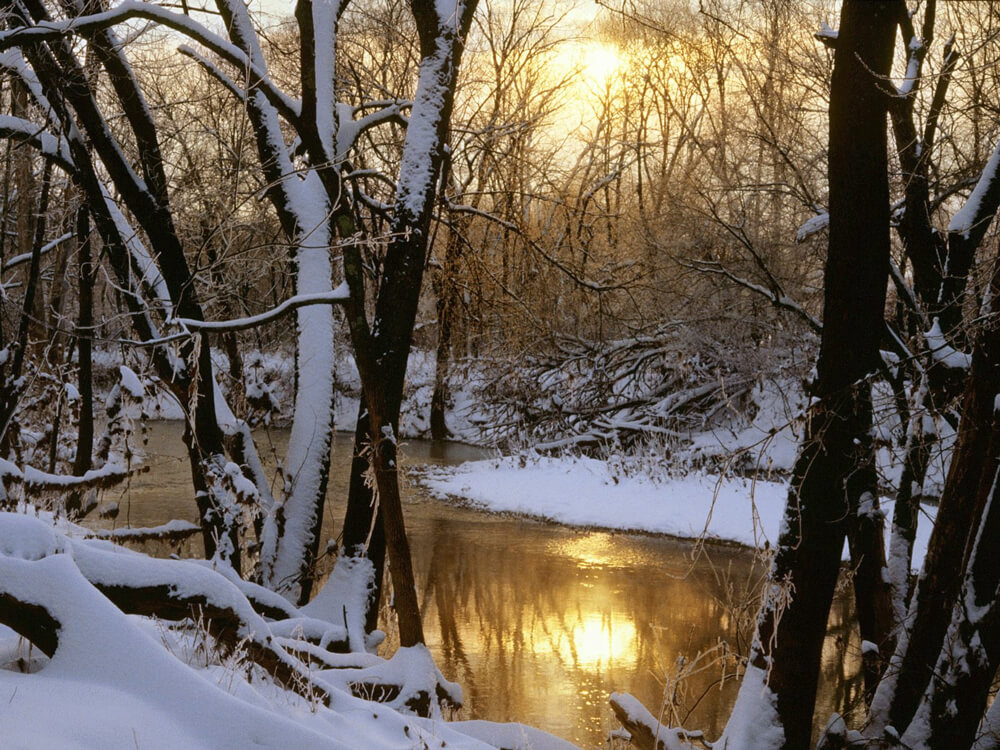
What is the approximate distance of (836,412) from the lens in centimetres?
456

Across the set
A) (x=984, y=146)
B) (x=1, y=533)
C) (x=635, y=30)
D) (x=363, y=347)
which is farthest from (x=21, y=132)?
(x=635, y=30)

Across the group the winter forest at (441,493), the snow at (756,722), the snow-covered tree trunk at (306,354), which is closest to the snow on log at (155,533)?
the winter forest at (441,493)

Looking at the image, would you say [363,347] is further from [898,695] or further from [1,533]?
[898,695]

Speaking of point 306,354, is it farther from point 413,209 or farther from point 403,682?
point 403,682

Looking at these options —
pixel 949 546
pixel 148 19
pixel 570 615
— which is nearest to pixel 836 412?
pixel 949 546

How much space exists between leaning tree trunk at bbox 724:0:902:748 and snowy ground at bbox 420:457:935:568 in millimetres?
8853

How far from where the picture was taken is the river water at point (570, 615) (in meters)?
7.90

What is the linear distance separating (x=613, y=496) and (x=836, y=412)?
11302 mm

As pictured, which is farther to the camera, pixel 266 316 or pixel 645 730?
pixel 266 316

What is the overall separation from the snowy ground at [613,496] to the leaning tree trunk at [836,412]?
29.0ft

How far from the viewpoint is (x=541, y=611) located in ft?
34.3

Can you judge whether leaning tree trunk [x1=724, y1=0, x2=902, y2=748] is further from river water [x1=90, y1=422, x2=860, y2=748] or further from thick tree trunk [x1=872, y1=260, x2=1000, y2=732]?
thick tree trunk [x1=872, y1=260, x2=1000, y2=732]

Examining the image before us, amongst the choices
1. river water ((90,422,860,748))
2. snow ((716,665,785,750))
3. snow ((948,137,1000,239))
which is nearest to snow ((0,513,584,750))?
snow ((716,665,785,750))

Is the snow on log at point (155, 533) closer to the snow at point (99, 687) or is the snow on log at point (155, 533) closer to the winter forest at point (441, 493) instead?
the winter forest at point (441, 493)
